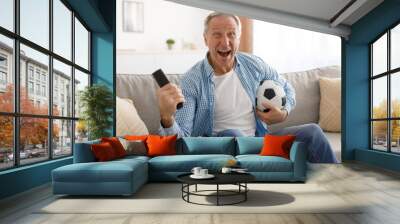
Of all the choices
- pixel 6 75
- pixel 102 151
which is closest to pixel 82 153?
pixel 102 151

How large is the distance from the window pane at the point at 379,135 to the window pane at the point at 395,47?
1.16 m

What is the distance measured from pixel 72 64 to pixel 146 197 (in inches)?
123

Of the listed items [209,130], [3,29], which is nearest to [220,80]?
[209,130]

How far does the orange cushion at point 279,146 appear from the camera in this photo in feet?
19.6

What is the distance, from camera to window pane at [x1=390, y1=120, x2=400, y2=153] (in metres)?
7.15

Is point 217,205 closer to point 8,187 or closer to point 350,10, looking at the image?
point 8,187

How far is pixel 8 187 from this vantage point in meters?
4.54

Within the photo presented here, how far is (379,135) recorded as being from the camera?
26.3 feet

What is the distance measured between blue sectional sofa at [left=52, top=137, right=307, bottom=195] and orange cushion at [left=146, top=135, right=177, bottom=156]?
0.20 metres

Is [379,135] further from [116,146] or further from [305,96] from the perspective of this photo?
[116,146]

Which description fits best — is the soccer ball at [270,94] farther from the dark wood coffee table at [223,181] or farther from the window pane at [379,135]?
the dark wood coffee table at [223,181]

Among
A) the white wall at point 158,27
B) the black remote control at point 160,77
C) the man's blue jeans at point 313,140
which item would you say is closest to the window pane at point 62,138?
the black remote control at point 160,77

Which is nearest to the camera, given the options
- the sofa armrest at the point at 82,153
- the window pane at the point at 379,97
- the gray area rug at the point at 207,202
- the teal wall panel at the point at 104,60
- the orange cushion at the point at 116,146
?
the gray area rug at the point at 207,202

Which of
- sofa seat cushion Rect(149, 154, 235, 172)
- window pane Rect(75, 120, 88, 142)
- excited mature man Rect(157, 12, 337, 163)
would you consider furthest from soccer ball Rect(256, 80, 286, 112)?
window pane Rect(75, 120, 88, 142)
